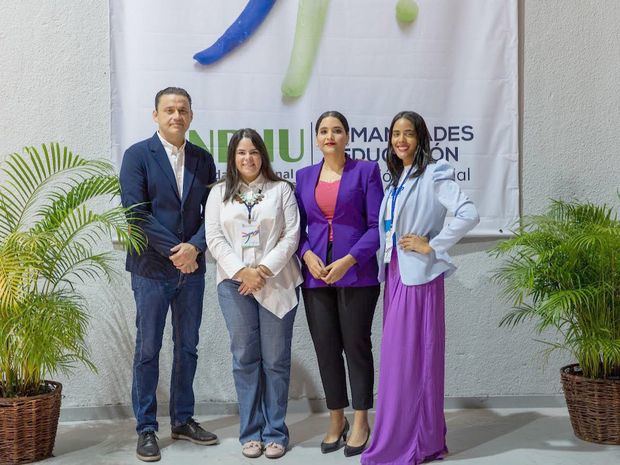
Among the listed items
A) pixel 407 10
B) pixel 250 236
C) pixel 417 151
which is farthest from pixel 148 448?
pixel 407 10

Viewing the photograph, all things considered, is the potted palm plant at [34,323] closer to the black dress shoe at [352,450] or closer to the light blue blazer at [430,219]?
the light blue blazer at [430,219]

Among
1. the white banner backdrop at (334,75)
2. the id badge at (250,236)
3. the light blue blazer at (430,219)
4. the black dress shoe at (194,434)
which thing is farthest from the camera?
the white banner backdrop at (334,75)

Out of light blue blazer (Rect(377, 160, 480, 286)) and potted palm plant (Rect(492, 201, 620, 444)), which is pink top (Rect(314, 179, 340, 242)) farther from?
potted palm plant (Rect(492, 201, 620, 444))

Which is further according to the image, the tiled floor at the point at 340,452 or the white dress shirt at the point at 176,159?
the white dress shirt at the point at 176,159

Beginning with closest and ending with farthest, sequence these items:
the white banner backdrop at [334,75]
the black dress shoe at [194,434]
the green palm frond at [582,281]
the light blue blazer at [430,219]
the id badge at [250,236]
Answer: the light blue blazer at [430,219]
the id badge at [250,236]
the green palm frond at [582,281]
the black dress shoe at [194,434]
the white banner backdrop at [334,75]

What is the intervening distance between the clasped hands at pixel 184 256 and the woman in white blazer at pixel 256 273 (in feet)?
0.30

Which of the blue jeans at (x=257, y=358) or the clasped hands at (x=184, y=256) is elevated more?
the clasped hands at (x=184, y=256)

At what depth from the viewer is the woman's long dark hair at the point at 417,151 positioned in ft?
10.4

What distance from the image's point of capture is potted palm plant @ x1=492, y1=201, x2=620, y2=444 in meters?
3.35

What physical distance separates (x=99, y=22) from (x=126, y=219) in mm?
1413

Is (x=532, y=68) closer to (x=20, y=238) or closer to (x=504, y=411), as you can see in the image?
(x=504, y=411)

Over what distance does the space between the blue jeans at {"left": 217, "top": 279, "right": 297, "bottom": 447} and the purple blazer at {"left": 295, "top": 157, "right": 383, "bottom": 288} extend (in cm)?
26

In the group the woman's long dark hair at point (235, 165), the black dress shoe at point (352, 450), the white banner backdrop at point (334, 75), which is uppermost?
the white banner backdrop at point (334, 75)

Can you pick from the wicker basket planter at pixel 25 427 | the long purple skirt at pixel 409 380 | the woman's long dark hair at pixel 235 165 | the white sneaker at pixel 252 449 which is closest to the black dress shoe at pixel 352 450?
the long purple skirt at pixel 409 380
